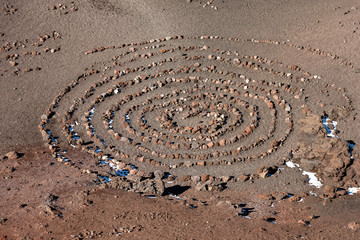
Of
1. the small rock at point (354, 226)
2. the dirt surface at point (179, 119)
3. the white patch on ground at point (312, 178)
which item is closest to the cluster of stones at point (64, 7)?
the dirt surface at point (179, 119)

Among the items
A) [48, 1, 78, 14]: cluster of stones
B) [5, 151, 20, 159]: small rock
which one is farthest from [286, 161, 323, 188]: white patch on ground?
[48, 1, 78, 14]: cluster of stones

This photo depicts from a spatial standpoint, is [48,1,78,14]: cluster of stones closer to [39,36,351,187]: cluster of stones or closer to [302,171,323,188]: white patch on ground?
[39,36,351,187]: cluster of stones

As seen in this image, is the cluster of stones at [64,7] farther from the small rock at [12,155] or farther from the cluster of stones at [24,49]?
the small rock at [12,155]

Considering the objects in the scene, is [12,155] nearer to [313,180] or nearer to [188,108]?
[188,108]

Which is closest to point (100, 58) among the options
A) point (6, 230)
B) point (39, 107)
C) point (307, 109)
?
point (39, 107)

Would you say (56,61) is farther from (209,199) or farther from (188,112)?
(209,199)

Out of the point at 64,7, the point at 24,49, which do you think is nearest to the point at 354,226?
the point at 24,49
